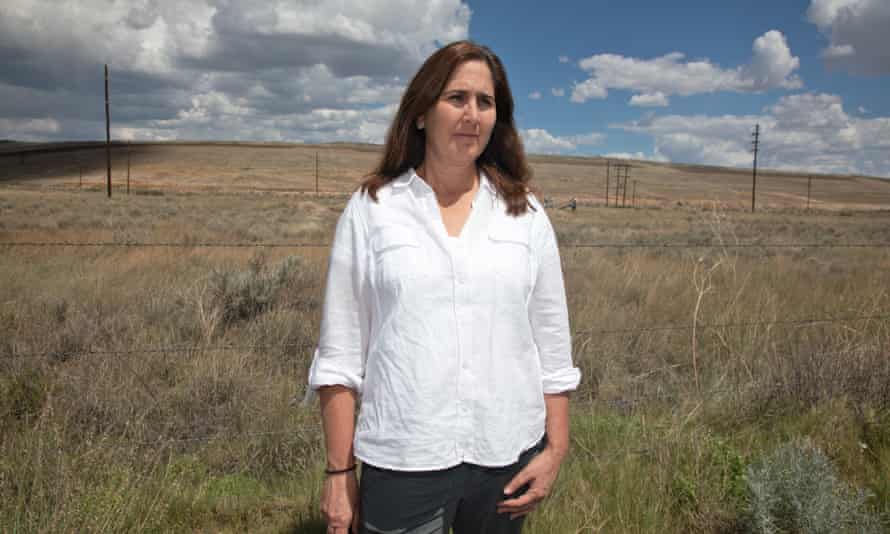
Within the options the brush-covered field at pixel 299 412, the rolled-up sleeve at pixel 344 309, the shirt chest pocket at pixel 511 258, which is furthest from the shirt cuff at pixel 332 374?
the brush-covered field at pixel 299 412

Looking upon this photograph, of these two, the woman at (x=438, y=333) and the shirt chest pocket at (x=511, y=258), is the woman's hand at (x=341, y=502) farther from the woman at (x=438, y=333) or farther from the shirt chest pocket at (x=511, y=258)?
the shirt chest pocket at (x=511, y=258)

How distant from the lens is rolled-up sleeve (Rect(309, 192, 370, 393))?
64.1 inches

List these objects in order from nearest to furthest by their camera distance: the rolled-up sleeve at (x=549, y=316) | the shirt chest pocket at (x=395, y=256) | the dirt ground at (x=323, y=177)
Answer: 1. the shirt chest pocket at (x=395, y=256)
2. the rolled-up sleeve at (x=549, y=316)
3. the dirt ground at (x=323, y=177)

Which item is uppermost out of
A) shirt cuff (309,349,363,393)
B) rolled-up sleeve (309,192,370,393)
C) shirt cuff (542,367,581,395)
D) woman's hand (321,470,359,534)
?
rolled-up sleeve (309,192,370,393)

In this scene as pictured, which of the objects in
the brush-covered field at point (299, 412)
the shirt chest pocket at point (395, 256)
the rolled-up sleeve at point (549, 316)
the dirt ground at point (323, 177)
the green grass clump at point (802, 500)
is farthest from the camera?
the dirt ground at point (323, 177)

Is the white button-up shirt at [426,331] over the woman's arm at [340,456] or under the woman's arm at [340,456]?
over

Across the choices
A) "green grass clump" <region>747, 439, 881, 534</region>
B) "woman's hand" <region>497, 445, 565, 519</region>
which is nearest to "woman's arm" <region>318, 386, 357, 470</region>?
"woman's hand" <region>497, 445, 565, 519</region>

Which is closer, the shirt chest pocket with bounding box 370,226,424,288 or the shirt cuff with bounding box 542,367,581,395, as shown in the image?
the shirt chest pocket with bounding box 370,226,424,288

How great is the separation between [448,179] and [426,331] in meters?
0.47

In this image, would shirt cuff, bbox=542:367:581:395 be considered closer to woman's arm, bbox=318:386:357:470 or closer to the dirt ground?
woman's arm, bbox=318:386:357:470

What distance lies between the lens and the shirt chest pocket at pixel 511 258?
165 centimetres

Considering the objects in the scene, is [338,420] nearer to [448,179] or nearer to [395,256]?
[395,256]

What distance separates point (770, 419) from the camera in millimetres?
3914

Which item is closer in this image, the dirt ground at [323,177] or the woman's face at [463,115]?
the woman's face at [463,115]
